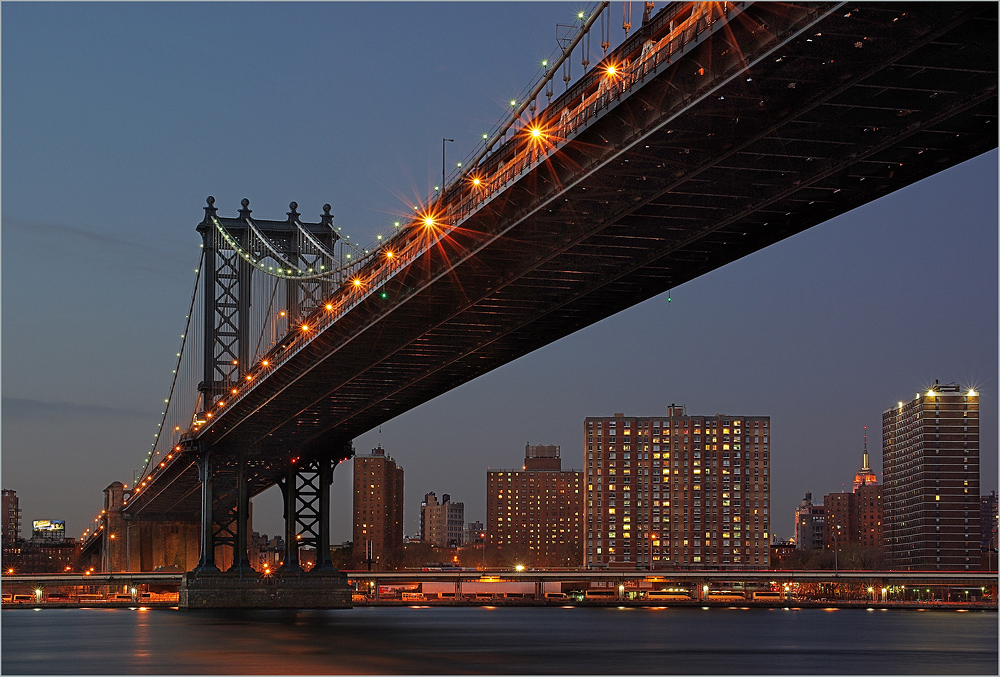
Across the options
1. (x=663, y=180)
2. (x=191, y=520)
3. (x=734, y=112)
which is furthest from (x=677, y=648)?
(x=191, y=520)

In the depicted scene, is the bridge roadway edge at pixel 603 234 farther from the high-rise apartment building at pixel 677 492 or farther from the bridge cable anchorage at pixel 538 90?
the high-rise apartment building at pixel 677 492

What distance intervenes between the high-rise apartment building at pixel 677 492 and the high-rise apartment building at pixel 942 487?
99.0 feet

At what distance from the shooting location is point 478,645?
5266 cm

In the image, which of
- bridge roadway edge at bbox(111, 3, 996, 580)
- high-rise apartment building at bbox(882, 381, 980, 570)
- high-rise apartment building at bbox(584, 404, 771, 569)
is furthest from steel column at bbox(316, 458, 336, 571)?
high-rise apartment building at bbox(882, 381, 980, 570)

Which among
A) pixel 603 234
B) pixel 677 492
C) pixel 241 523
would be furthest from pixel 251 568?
pixel 677 492

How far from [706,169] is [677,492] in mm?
137103

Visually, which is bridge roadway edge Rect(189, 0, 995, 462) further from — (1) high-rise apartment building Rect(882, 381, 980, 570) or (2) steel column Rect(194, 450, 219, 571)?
(1) high-rise apartment building Rect(882, 381, 980, 570)

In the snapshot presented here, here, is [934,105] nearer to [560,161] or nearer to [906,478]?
[560,161]

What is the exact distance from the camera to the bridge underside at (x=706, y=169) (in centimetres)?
2341

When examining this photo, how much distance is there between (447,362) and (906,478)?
152702 mm

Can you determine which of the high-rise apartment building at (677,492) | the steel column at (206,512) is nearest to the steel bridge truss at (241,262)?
the steel column at (206,512)

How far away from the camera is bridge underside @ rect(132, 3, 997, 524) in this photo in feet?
76.8

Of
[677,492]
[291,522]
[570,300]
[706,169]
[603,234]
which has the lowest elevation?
[677,492]

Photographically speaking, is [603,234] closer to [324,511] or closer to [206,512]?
[206,512]
